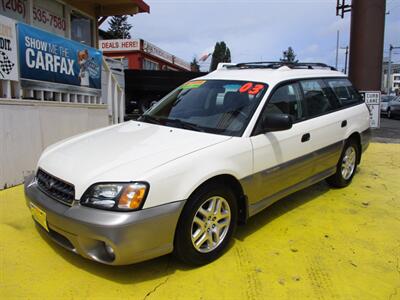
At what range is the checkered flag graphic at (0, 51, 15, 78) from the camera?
508 centimetres

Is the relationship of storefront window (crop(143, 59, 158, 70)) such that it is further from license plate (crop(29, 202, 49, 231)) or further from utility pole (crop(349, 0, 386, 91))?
license plate (crop(29, 202, 49, 231))

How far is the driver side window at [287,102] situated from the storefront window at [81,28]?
7611 mm

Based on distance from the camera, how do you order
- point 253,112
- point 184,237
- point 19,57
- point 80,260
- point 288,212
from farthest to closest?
1. point 19,57
2. point 288,212
3. point 253,112
4. point 80,260
5. point 184,237

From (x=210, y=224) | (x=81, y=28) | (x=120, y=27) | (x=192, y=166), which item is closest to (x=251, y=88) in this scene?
(x=192, y=166)

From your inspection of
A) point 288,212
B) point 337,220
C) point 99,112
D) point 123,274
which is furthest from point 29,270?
point 99,112

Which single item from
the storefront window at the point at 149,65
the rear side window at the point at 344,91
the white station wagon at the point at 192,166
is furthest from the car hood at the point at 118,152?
the storefront window at the point at 149,65

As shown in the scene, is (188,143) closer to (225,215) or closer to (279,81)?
(225,215)

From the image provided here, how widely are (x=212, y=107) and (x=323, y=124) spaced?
1491mm

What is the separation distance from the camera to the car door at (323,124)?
14.7 ft

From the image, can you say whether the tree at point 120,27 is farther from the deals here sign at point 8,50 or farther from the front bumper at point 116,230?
the front bumper at point 116,230

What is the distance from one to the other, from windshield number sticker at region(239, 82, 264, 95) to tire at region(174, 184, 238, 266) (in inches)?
45.2

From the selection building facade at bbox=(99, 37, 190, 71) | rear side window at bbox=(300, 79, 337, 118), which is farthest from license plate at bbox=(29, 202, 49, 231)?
building facade at bbox=(99, 37, 190, 71)

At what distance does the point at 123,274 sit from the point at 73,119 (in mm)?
4087

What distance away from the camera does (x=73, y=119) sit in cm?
654
